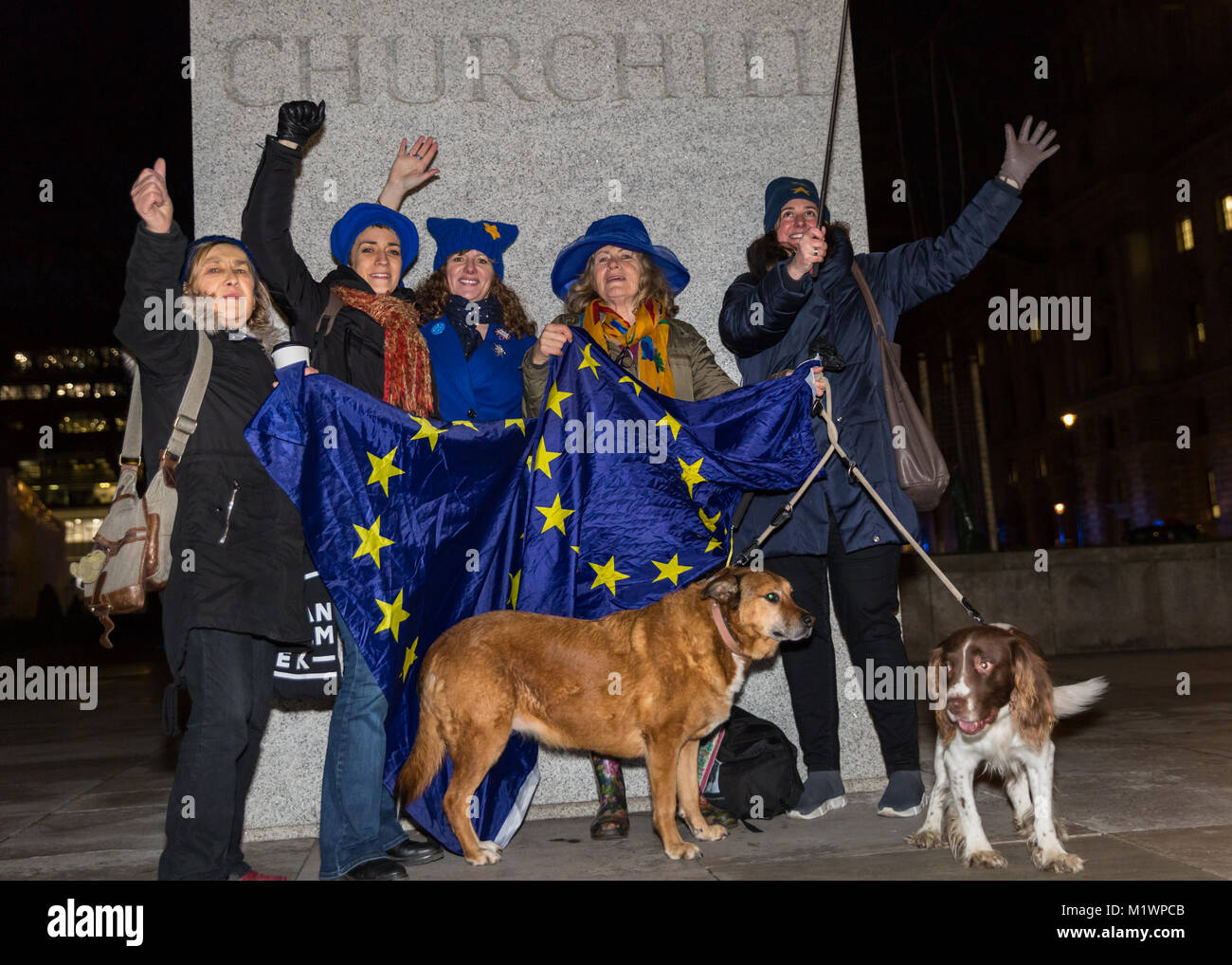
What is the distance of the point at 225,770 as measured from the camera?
418 cm

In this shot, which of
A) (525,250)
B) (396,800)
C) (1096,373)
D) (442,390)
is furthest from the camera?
(1096,373)

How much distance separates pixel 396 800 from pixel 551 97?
4074 millimetres

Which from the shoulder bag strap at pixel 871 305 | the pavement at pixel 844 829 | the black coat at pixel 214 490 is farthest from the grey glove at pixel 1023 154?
the black coat at pixel 214 490

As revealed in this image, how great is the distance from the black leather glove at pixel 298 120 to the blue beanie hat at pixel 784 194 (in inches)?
96.8

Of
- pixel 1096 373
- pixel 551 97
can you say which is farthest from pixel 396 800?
pixel 1096 373

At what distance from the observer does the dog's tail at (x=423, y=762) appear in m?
4.89

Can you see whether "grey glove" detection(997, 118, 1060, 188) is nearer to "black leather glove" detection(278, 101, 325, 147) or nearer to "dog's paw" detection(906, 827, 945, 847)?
"dog's paw" detection(906, 827, 945, 847)

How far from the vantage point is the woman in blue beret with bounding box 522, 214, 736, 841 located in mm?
5586

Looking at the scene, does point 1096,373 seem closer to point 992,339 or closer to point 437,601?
point 992,339

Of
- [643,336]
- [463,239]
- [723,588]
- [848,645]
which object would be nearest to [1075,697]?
[848,645]

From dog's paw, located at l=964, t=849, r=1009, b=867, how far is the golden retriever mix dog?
44.8 inches

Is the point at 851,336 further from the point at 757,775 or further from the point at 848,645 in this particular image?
the point at 757,775

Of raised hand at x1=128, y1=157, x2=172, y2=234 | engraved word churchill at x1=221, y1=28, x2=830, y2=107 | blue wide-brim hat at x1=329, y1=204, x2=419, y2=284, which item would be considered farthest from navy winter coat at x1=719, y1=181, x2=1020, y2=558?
raised hand at x1=128, y1=157, x2=172, y2=234

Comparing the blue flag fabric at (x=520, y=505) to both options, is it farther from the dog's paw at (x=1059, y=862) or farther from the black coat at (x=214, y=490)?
the dog's paw at (x=1059, y=862)
